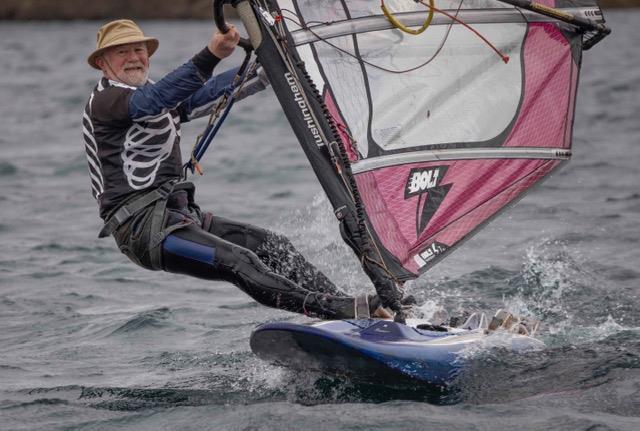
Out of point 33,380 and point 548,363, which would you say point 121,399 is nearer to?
point 33,380

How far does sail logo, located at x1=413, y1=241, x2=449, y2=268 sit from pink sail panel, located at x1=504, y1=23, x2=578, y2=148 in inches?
35.5

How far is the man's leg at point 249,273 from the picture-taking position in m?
6.43

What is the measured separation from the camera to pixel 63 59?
30.4 meters

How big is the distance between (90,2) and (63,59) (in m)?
19.0

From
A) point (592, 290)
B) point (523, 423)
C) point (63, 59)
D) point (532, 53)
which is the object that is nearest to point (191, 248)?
point (523, 423)

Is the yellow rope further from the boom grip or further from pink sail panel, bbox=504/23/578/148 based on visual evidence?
the boom grip

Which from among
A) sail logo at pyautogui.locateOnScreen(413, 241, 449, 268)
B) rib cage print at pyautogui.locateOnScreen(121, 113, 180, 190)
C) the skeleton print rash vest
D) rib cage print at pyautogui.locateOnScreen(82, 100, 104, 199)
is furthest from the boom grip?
sail logo at pyautogui.locateOnScreen(413, 241, 449, 268)

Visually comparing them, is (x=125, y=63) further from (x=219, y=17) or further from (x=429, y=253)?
(x=429, y=253)

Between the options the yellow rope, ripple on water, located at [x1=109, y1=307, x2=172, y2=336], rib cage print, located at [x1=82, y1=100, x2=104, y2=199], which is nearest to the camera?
rib cage print, located at [x1=82, y1=100, x2=104, y2=199]

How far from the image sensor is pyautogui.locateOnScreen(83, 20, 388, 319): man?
6402mm

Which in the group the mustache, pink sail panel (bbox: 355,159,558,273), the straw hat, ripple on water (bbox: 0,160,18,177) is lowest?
pink sail panel (bbox: 355,159,558,273)

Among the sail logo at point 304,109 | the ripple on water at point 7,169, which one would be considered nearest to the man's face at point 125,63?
the sail logo at point 304,109

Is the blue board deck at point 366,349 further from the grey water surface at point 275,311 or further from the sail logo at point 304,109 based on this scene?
the sail logo at point 304,109

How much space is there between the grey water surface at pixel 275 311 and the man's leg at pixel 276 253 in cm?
61
